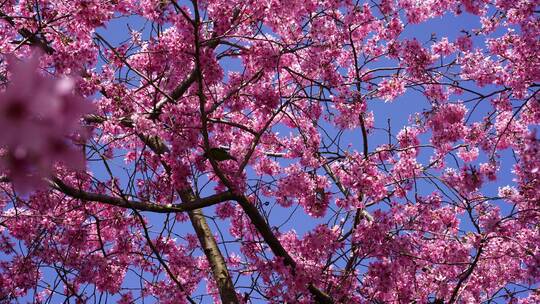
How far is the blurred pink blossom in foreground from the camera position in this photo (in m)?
0.81

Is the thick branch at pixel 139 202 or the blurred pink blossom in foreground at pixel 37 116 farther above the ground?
the thick branch at pixel 139 202

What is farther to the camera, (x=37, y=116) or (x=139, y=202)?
(x=139, y=202)

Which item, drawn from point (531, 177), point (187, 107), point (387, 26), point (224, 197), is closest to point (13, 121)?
point (224, 197)

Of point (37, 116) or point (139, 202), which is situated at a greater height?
point (139, 202)

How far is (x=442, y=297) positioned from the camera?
581 cm

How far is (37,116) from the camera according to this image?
2.85 feet

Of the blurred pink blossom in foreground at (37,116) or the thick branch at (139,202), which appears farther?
the thick branch at (139,202)

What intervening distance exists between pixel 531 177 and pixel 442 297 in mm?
1686

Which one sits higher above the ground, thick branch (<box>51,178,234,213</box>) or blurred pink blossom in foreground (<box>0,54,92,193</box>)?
thick branch (<box>51,178,234,213</box>)

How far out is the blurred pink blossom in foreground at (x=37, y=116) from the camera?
808 mm

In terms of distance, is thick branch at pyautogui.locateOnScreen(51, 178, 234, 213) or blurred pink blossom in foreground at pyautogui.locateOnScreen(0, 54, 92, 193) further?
thick branch at pyautogui.locateOnScreen(51, 178, 234, 213)

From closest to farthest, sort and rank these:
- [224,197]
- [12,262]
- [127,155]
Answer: [224,197], [12,262], [127,155]

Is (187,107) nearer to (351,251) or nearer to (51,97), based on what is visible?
(351,251)

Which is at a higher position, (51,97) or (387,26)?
(387,26)
